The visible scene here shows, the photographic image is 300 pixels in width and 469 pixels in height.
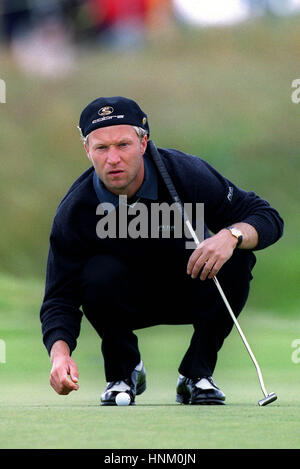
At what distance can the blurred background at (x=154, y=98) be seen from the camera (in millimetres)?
8781

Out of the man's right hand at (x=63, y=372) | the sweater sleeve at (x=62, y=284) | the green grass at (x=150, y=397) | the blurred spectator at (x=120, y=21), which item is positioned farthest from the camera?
the blurred spectator at (x=120, y=21)

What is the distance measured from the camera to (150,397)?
12.8ft

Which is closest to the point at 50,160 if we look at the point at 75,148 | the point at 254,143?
the point at 75,148

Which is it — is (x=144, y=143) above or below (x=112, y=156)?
above

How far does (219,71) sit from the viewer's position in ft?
41.8

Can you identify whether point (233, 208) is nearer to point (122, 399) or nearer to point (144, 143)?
point (144, 143)

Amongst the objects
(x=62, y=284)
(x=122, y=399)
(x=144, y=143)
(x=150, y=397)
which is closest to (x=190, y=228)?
(x=144, y=143)

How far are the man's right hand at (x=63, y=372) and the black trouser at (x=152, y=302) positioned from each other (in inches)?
8.9

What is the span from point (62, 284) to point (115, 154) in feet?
1.45

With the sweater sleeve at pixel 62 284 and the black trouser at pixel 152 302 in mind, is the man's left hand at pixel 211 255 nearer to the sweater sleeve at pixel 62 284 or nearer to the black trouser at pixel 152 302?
the black trouser at pixel 152 302

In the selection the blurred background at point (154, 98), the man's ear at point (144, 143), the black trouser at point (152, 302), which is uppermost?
the blurred background at point (154, 98)

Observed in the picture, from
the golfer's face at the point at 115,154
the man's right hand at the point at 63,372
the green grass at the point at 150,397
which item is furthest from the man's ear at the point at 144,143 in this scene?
the green grass at the point at 150,397

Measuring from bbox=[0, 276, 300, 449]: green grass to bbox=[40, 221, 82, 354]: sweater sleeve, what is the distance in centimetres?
28
